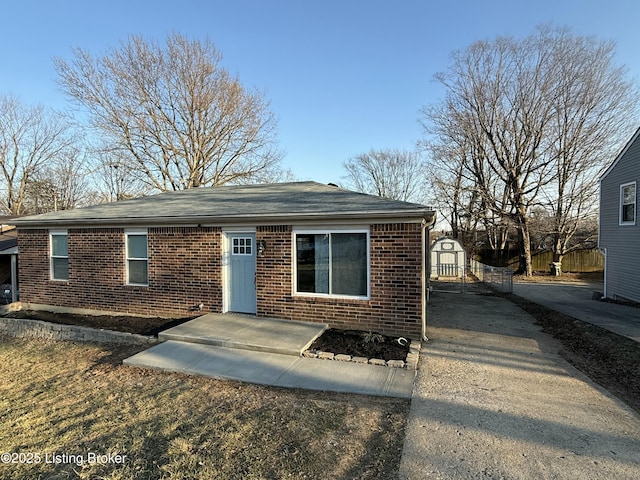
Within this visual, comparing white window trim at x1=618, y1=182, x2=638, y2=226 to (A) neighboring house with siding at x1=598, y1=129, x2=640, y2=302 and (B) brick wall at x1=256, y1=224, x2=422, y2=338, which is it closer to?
(A) neighboring house with siding at x1=598, y1=129, x2=640, y2=302

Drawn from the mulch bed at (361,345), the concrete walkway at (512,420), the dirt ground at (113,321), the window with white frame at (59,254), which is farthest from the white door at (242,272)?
the window with white frame at (59,254)

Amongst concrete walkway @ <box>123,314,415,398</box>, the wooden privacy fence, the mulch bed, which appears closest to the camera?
concrete walkway @ <box>123,314,415,398</box>

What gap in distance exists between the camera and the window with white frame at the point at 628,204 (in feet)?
37.1

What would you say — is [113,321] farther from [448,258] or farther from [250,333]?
[448,258]

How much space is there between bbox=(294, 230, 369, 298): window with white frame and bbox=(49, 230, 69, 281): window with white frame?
7051mm

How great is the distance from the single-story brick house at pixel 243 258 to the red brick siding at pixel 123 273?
0.09 feet

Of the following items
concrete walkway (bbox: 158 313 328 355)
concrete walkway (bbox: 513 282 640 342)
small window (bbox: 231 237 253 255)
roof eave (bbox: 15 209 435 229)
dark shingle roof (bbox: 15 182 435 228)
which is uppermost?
dark shingle roof (bbox: 15 182 435 228)

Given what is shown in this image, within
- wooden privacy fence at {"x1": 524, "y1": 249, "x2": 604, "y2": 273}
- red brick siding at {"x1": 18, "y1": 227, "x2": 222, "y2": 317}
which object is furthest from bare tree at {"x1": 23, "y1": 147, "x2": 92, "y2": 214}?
wooden privacy fence at {"x1": 524, "y1": 249, "x2": 604, "y2": 273}

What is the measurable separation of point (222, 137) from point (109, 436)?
24.1 m

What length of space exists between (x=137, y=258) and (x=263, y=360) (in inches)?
210

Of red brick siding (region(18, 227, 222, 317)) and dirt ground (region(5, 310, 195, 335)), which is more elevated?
red brick siding (region(18, 227, 222, 317))

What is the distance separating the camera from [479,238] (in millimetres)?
32406

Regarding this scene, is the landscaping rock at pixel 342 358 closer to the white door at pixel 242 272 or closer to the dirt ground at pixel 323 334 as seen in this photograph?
the dirt ground at pixel 323 334

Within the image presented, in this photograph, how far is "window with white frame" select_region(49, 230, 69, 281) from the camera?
9500mm
